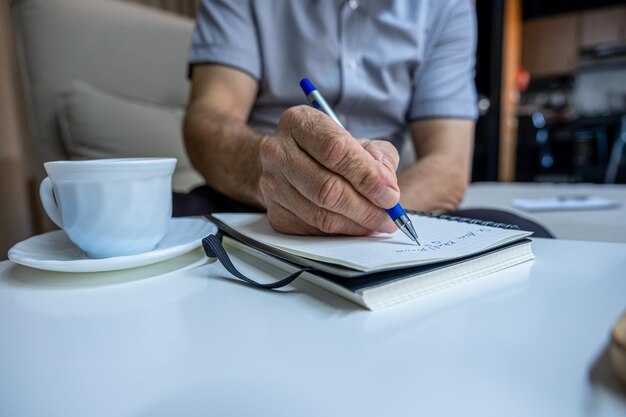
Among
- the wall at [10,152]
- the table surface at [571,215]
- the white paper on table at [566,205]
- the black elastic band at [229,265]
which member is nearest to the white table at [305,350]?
the black elastic band at [229,265]

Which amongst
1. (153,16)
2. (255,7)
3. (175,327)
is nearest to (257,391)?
(175,327)

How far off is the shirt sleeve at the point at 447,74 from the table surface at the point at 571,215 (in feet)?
0.67

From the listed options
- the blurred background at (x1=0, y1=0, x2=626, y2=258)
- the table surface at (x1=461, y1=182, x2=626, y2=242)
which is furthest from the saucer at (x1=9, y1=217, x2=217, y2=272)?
the blurred background at (x1=0, y1=0, x2=626, y2=258)

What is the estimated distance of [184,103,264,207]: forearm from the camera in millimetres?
551

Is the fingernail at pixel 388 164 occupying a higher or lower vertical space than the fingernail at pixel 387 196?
higher

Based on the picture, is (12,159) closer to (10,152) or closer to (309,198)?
(10,152)

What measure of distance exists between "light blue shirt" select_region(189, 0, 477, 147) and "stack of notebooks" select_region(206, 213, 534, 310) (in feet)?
1.46

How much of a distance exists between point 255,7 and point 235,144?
35 cm

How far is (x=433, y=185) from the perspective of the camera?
69cm

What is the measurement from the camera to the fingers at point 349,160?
32cm

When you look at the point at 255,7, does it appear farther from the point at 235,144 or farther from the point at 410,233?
the point at 410,233

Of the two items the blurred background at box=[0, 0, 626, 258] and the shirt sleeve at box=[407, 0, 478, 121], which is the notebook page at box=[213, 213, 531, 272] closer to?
the shirt sleeve at box=[407, 0, 478, 121]

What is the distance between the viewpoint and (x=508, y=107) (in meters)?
4.14

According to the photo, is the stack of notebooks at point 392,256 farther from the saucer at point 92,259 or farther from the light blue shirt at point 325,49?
the light blue shirt at point 325,49
